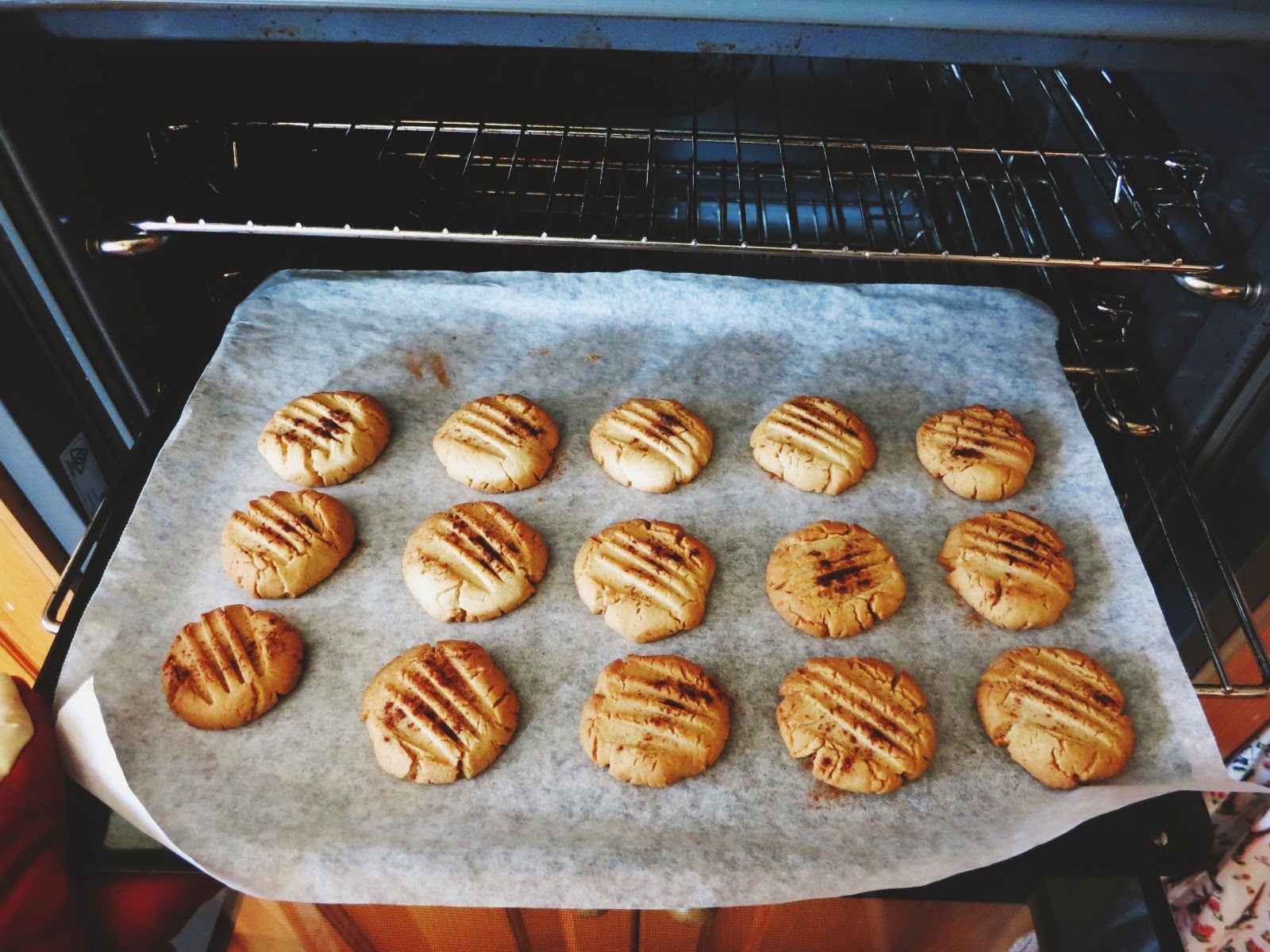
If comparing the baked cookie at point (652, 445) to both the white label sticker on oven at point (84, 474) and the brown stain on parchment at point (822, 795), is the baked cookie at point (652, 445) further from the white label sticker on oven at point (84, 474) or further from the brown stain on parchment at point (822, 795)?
the white label sticker on oven at point (84, 474)

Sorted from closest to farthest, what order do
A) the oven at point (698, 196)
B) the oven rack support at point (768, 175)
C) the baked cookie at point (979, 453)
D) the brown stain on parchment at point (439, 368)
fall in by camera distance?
the oven at point (698, 196)
the oven rack support at point (768, 175)
the baked cookie at point (979, 453)
the brown stain on parchment at point (439, 368)

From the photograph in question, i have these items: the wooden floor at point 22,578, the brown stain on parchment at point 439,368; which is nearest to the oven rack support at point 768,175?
the brown stain on parchment at point 439,368

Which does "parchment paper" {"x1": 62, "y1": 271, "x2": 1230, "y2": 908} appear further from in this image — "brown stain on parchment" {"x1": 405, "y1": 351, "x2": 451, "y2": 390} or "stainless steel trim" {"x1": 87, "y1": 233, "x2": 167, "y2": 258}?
"stainless steel trim" {"x1": 87, "y1": 233, "x2": 167, "y2": 258}

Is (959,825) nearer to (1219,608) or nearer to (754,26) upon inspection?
(1219,608)

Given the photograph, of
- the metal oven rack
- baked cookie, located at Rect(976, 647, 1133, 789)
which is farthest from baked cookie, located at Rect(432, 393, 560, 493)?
baked cookie, located at Rect(976, 647, 1133, 789)

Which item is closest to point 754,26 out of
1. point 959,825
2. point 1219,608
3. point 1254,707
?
point 959,825

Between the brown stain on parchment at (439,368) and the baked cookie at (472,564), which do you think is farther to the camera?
the brown stain on parchment at (439,368)

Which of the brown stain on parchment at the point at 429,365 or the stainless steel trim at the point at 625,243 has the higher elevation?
the stainless steel trim at the point at 625,243
